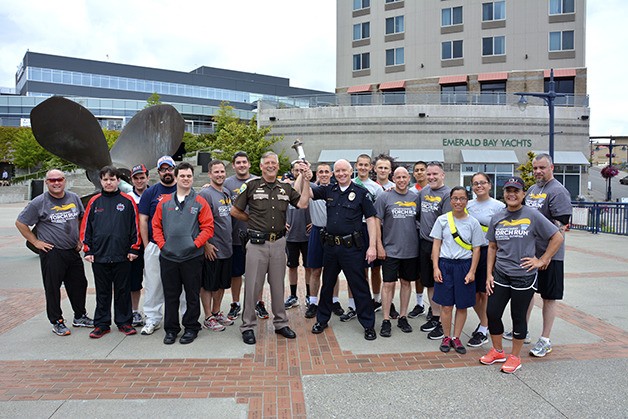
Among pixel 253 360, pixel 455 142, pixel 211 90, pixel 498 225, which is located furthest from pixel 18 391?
pixel 211 90

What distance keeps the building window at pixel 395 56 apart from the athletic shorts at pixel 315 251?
34467 millimetres

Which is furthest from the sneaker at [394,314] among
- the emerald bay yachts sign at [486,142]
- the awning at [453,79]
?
the awning at [453,79]

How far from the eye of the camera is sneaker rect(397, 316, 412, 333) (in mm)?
5086

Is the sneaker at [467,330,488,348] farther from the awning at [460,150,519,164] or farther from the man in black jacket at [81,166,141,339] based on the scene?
the awning at [460,150,519,164]

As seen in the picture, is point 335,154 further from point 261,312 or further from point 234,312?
point 234,312

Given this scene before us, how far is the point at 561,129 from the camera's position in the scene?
30.3 m

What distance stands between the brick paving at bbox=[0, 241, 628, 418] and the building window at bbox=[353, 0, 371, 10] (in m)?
38.7

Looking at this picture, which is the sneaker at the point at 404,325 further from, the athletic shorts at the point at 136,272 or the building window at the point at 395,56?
the building window at the point at 395,56

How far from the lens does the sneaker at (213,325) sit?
5137 mm

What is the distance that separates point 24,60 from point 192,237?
70.5m

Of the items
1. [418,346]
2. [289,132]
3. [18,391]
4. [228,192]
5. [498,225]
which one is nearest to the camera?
[18,391]

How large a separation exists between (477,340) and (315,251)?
214 centimetres

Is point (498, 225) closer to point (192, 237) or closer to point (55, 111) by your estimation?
point (192, 237)

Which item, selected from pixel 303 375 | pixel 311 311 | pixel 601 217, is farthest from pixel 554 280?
pixel 601 217
